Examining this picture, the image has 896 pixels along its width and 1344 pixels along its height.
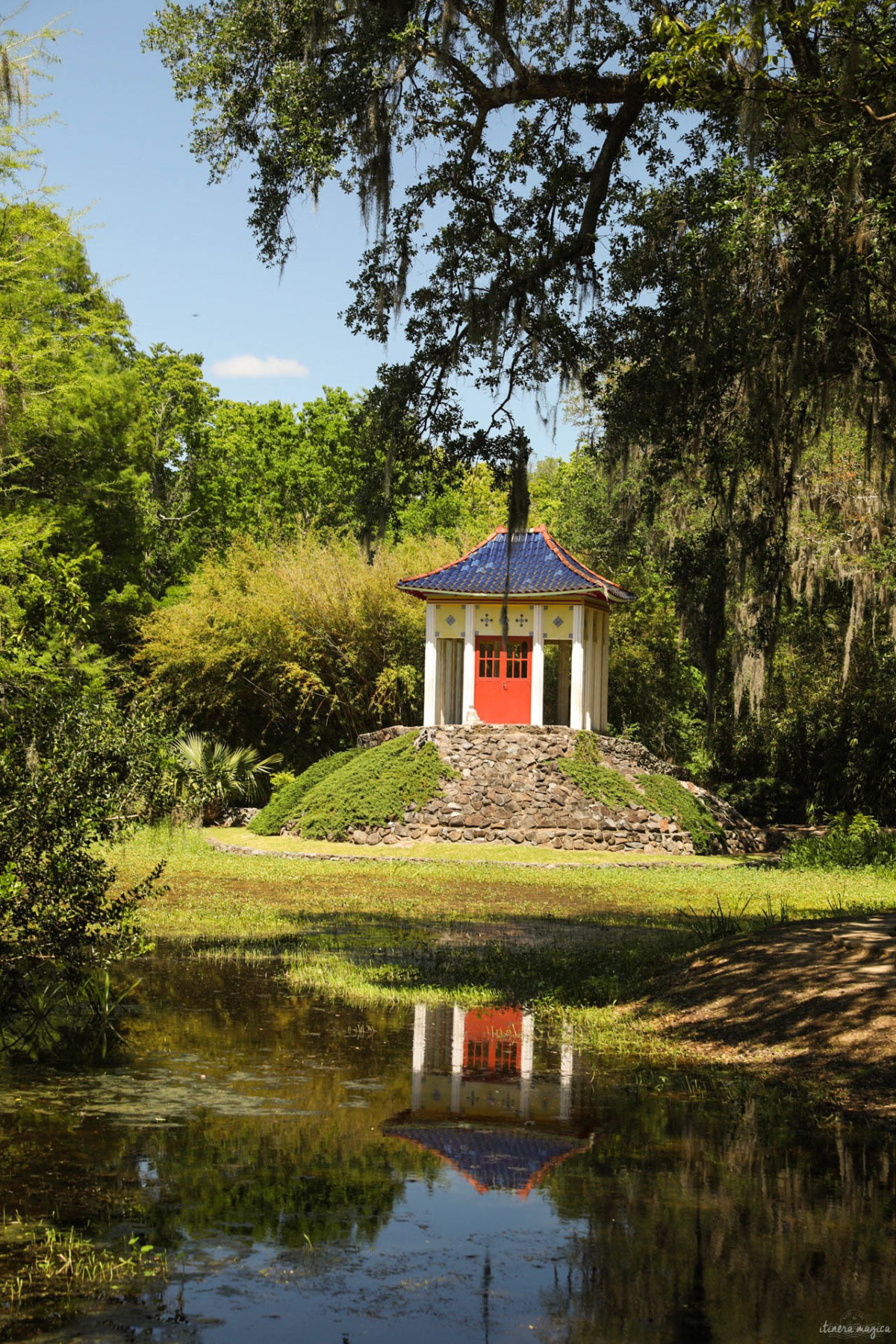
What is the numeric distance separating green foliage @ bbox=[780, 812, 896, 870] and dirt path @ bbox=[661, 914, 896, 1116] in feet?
40.3

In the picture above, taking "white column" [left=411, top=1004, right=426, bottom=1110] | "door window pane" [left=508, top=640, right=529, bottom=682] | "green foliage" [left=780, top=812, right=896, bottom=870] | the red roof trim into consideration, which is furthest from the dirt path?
"door window pane" [left=508, top=640, right=529, bottom=682]

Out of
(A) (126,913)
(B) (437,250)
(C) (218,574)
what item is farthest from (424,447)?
(C) (218,574)

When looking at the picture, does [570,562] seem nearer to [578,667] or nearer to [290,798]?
[578,667]

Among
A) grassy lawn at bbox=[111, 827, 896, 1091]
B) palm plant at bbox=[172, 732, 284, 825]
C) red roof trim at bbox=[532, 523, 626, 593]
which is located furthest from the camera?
palm plant at bbox=[172, 732, 284, 825]

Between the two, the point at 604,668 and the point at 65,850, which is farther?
the point at 604,668

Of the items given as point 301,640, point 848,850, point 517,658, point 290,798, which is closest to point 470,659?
point 517,658

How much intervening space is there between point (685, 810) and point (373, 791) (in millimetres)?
6546

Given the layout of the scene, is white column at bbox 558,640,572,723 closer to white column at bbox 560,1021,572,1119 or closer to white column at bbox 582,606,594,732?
white column at bbox 582,606,594,732

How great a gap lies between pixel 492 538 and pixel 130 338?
15092mm

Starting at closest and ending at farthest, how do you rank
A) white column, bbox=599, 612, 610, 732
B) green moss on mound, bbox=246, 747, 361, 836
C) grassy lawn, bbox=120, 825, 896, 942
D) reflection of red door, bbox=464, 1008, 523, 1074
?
reflection of red door, bbox=464, 1008, 523, 1074 → grassy lawn, bbox=120, 825, 896, 942 → green moss on mound, bbox=246, 747, 361, 836 → white column, bbox=599, 612, 610, 732

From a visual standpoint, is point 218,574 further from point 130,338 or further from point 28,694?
point 28,694

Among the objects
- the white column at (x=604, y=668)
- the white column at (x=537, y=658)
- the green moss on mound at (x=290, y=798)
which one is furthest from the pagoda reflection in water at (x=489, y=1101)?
the white column at (x=604, y=668)

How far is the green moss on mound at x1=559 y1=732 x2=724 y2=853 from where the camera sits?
83.4 ft

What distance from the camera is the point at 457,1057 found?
23.7ft
